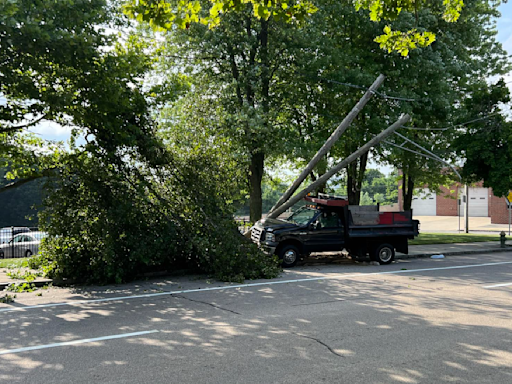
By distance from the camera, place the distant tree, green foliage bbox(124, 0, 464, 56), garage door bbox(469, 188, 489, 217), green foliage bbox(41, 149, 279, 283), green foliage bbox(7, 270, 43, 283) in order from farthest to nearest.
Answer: garage door bbox(469, 188, 489, 217)
the distant tree
green foliage bbox(7, 270, 43, 283)
green foliage bbox(41, 149, 279, 283)
green foliage bbox(124, 0, 464, 56)

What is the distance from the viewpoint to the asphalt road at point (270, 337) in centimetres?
503

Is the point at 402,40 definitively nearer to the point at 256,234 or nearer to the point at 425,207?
the point at 256,234

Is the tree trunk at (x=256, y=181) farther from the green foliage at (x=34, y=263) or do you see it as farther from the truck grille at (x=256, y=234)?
the green foliage at (x=34, y=263)

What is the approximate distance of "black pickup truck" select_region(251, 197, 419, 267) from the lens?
1406cm

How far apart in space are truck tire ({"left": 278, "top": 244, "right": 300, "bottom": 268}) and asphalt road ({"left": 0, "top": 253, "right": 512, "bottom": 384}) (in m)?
3.43

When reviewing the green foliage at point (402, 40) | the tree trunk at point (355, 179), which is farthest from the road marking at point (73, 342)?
the tree trunk at point (355, 179)

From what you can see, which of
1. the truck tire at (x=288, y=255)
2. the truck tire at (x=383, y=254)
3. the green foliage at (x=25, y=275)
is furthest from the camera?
the truck tire at (x=383, y=254)

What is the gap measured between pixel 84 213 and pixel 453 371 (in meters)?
9.08

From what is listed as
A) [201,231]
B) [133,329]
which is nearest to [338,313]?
[133,329]

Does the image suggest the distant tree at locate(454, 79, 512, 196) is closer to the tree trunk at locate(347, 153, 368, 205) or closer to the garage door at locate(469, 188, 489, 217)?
the tree trunk at locate(347, 153, 368, 205)

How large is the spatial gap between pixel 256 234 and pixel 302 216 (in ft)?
5.41

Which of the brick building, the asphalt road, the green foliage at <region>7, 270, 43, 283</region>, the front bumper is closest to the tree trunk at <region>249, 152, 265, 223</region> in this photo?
the front bumper

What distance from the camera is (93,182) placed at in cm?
1110

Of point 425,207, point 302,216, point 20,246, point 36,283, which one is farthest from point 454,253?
point 425,207
